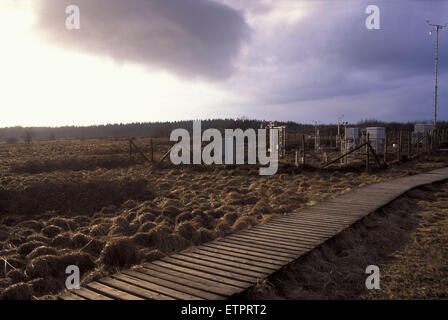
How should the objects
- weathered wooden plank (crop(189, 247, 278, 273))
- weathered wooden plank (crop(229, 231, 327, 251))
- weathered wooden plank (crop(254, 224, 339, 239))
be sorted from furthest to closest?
weathered wooden plank (crop(254, 224, 339, 239)) < weathered wooden plank (crop(229, 231, 327, 251)) < weathered wooden plank (crop(189, 247, 278, 273))

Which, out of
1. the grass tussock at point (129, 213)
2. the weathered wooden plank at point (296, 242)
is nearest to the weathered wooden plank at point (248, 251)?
the weathered wooden plank at point (296, 242)

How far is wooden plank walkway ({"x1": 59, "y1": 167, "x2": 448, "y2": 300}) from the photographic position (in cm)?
391

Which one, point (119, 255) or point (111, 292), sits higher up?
point (111, 292)

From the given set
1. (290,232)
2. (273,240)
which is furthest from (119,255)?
(290,232)

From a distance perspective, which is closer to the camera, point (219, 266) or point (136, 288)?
point (136, 288)

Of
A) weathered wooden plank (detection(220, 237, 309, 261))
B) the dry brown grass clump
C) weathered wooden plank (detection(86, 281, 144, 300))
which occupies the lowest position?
the dry brown grass clump

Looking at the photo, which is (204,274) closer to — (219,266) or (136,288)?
(219,266)

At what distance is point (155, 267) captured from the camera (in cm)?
471

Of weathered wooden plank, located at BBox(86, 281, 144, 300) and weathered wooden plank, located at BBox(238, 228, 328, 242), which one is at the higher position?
weathered wooden plank, located at BBox(238, 228, 328, 242)

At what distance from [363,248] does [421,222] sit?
2793 mm

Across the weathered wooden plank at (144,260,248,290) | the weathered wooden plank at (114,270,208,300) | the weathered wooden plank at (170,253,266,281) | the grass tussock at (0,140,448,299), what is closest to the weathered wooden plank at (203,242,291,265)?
the weathered wooden plank at (170,253,266,281)

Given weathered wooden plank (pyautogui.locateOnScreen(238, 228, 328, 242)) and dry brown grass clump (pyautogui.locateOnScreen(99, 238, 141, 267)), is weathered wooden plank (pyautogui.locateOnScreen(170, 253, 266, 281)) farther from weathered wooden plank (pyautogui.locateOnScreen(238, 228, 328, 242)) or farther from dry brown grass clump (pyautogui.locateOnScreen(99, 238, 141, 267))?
weathered wooden plank (pyautogui.locateOnScreen(238, 228, 328, 242))

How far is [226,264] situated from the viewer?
15.7 ft
